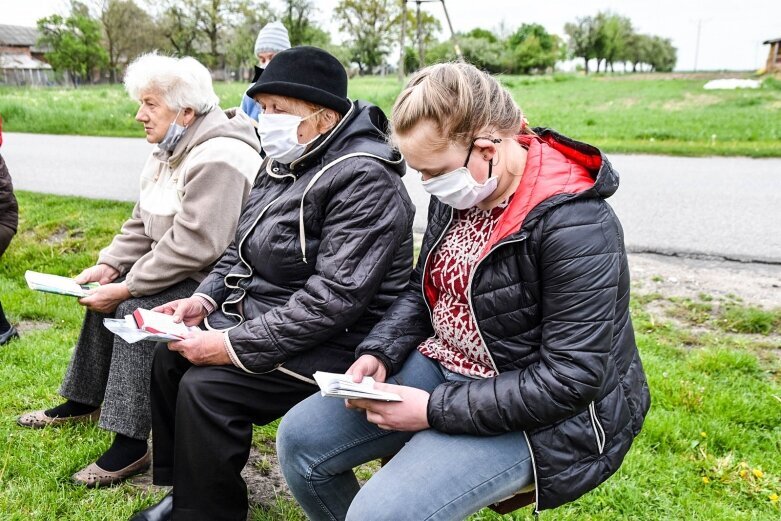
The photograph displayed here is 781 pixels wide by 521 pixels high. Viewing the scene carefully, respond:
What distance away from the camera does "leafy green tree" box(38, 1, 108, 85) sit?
47.9 m

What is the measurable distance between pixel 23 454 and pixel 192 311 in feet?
3.47

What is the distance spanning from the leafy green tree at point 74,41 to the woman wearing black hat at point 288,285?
51.6m

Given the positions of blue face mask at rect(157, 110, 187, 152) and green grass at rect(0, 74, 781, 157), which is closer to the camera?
blue face mask at rect(157, 110, 187, 152)

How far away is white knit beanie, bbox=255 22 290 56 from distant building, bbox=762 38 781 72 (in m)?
40.5

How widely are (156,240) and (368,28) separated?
6216 cm

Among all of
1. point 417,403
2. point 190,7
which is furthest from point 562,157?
point 190,7

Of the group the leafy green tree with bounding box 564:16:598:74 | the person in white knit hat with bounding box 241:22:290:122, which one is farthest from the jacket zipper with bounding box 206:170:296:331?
the leafy green tree with bounding box 564:16:598:74

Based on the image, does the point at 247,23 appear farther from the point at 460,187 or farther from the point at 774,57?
the point at 460,187

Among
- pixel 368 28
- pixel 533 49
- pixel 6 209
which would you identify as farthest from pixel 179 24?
pixel 6 209

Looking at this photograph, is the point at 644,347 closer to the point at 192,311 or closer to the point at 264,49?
the point at 192,311

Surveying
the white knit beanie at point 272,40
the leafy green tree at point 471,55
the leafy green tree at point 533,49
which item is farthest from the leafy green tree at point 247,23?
the white knit beanie at point 272,40

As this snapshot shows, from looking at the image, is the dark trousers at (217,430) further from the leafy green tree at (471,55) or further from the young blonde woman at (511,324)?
the leafy green tree at (471,55)

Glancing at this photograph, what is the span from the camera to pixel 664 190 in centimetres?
783

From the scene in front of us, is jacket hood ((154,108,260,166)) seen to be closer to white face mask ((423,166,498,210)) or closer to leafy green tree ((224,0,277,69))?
white face mask ((423,166,498,210))
